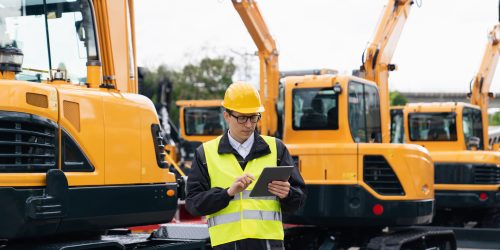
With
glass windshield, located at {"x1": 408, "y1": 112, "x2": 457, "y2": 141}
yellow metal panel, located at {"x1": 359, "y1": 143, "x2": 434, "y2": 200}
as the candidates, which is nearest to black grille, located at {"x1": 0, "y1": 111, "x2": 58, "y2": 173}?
yellow metal panel, located at {"x1": 359, "y1": 143, "x2": 434, "y2": 200}

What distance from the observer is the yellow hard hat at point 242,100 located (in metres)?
5.28

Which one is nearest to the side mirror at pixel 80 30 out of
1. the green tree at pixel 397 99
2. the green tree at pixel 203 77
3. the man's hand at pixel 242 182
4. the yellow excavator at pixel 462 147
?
the man's hand at pixel 242 182

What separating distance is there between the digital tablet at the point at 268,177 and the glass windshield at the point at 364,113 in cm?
642

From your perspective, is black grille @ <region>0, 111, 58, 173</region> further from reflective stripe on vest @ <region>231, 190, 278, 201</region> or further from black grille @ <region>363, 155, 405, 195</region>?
black grille @ <region>363, 155, 405, 195</region>

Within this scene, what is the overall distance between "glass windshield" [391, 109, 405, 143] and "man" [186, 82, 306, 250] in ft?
45.0

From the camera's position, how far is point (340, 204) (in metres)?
10.6

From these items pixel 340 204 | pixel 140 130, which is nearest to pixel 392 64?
pixel 340 204

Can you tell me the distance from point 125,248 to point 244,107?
2.37 metres

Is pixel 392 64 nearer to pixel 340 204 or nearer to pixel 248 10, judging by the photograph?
pixel 248 10

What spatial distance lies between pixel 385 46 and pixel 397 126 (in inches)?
217

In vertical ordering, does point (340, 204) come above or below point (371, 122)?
below

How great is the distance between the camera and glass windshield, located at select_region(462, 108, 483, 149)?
1712 centimetres

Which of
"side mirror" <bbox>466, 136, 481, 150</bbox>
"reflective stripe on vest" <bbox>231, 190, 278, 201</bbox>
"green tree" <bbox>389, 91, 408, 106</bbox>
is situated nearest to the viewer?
"reflective stripe on vest" <bbox>231, 190, 278, 201</bbox>

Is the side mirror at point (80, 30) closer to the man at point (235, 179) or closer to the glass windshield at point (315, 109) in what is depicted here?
the man at point (235, 179)
